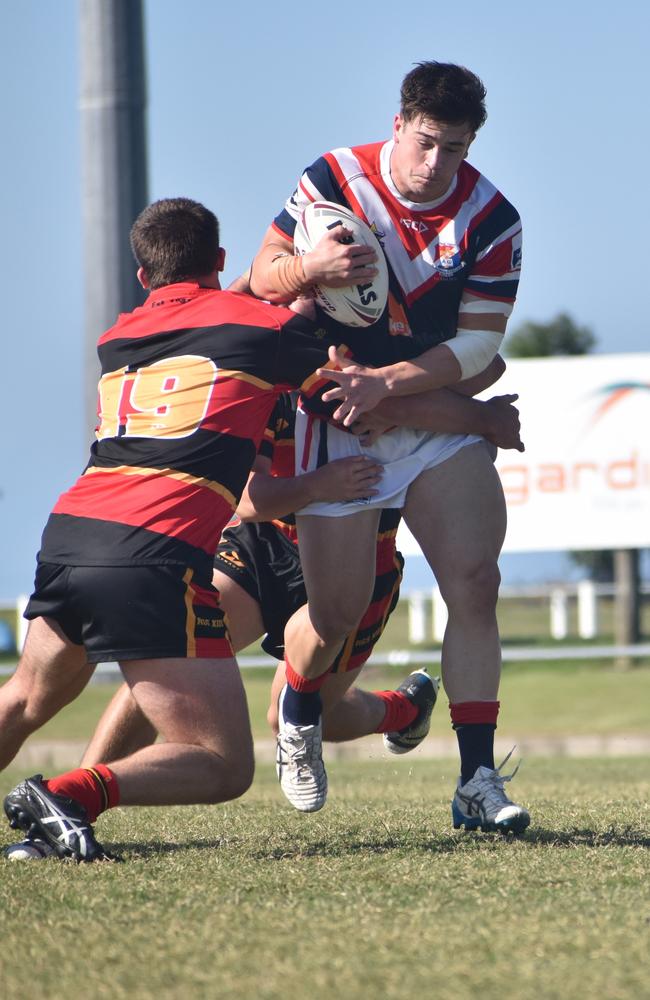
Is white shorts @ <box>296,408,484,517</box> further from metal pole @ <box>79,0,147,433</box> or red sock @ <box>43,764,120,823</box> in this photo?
metal pole @ <box>79,0,147,433</box>

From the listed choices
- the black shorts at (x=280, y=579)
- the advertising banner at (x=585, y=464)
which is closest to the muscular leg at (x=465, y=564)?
the black shorts at (x=280, y=579)

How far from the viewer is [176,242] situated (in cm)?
465

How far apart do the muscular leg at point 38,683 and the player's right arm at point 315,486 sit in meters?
0.95

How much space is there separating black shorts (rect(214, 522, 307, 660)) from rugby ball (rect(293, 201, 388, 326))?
1.38 metres

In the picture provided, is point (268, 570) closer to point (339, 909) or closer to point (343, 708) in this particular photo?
point (343, 708)

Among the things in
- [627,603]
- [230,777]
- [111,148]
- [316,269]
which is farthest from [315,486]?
[627,603]

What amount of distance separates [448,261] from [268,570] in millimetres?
1606

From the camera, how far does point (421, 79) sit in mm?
4840

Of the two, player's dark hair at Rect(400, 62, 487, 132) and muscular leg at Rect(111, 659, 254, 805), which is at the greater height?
player's dark hair at Rect(400, 62, 487, 132)

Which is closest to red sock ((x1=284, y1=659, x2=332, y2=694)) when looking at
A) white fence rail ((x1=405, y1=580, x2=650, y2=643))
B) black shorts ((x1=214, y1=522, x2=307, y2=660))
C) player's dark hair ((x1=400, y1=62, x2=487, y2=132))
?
black shorts ((x1=214, y1=522, x2=307, y2=660))

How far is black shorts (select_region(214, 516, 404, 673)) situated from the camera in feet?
19.2

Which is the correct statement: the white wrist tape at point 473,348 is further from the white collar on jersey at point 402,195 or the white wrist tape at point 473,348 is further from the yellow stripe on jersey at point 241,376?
the yellow stripe on jersey at point 241,376

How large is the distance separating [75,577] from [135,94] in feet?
34.6

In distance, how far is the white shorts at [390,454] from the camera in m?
5.01
